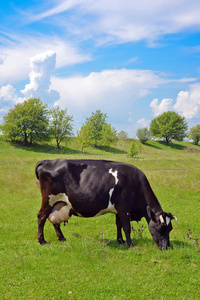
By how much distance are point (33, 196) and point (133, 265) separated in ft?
30.5

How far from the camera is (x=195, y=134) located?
292ft

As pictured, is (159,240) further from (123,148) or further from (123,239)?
(123,148)

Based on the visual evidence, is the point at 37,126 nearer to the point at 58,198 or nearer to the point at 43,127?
the point at 43,127

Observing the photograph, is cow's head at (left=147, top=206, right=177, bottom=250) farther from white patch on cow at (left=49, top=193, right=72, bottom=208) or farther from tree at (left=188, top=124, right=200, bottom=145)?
tree at (left=188, top=124, right=200, bottom=145)

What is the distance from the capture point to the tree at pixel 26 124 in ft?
169

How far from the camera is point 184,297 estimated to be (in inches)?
190

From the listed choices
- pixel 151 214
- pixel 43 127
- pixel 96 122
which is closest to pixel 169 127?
pixel 96 122

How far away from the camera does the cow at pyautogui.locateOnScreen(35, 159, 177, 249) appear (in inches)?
265

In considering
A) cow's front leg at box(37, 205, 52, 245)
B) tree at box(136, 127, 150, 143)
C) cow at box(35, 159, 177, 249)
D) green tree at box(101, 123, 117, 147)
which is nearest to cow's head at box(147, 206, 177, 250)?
cow at box(35, 159, 177, 249)

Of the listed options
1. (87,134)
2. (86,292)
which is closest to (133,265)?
(86,292)

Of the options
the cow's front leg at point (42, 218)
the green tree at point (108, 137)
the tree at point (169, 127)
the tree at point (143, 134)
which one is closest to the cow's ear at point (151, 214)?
the cow's front leg at point (42, 218)

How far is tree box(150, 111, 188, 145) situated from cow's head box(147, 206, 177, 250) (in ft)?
264

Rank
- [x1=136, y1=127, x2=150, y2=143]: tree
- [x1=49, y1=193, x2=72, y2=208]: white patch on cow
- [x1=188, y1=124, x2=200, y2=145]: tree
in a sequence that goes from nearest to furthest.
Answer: [x1=49, y1=193, x2=72, y2=208]: white patch on cow → [x1=136, y1=127, x2=150, y2=143]: tree → [x1=188, y1=124, x2=200, y2=145]: tree

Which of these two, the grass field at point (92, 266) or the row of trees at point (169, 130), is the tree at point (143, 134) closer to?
the row of trees at point (169, 130)
